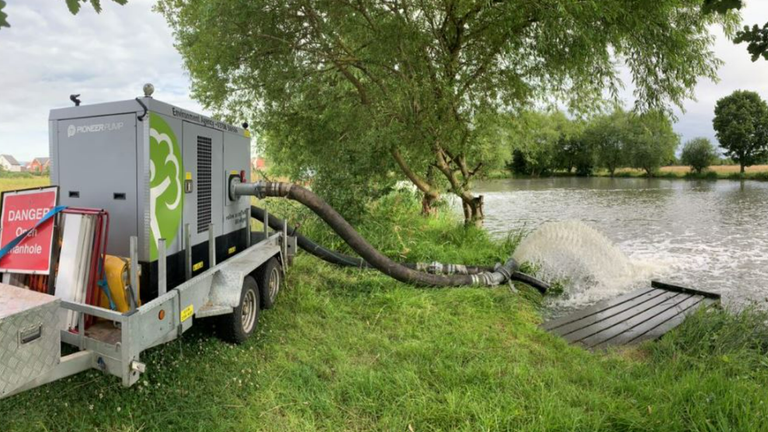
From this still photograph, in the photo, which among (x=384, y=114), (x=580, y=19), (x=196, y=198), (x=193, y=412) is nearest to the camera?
(x=193, y=412)

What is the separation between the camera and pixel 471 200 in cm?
1016

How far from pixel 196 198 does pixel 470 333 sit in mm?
2970

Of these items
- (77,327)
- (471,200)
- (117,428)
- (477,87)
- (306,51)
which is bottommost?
(117,428)

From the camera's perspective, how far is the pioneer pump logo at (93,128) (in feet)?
10.2

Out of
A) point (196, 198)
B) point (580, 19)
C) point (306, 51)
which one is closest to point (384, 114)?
point (306, 51)

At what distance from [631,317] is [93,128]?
6.33 m

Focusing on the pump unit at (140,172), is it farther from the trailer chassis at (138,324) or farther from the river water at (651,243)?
the river water at (651,243)

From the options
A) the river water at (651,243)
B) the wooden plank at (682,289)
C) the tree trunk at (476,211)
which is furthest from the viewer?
the tree trunk at (476,211)

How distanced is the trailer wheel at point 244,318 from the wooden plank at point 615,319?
3.38 meters

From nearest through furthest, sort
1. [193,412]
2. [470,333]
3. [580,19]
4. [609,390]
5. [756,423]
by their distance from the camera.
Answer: [756,423], [193,412], [609,390], [470,333], [580,19]

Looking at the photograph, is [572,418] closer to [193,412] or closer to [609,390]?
[609,390]

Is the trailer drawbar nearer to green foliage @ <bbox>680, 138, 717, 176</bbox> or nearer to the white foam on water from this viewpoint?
the white foam on water

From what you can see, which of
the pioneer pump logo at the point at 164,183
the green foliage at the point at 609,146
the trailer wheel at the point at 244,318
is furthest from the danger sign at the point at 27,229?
the green foliage at the point at 609,146

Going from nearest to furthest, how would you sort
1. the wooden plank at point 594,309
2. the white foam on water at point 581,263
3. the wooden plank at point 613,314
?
the wooden plank at point 613,314 → the wooden plank at point 594,309 → the white foam on water at point 581,263
